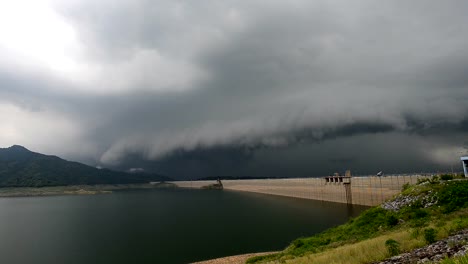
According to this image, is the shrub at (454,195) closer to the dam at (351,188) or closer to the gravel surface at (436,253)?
the gravel surface at (436,253)

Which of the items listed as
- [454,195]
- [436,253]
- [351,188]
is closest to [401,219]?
[454,195]

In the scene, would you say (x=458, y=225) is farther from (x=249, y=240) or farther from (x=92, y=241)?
(x=92, y=241)

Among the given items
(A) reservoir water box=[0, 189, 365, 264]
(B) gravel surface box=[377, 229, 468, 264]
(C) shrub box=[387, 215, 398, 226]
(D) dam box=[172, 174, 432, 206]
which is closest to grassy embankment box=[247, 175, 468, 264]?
(C) shrub box=[387, 215, 398, 226]

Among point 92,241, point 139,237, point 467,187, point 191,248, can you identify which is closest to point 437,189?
point 467,187

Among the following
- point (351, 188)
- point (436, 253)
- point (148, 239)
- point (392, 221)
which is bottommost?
point (148, 239)

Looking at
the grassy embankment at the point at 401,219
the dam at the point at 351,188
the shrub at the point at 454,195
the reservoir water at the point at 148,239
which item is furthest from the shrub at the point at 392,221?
the dam at the point at 351,188

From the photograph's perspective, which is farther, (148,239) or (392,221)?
(148,239)

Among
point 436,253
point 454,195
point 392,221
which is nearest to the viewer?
point 436,253

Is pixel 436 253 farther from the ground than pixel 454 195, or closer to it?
closer to it

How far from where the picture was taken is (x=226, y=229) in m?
70.9

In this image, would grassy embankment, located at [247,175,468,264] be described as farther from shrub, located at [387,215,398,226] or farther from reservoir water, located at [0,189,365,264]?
reservoir water, located at [0,189,365,264]

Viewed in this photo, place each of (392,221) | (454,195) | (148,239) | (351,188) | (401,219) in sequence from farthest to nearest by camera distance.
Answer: (351,188), (148,239), (454,195), (401,219), (392,221)

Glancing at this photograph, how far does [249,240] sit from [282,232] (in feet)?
34.6

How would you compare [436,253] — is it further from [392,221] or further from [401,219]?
[401,219]
